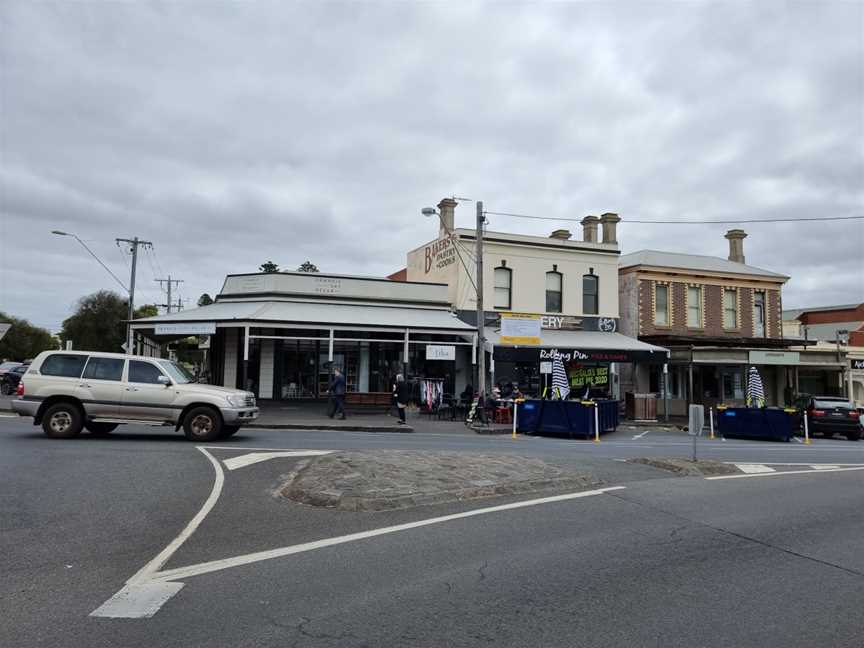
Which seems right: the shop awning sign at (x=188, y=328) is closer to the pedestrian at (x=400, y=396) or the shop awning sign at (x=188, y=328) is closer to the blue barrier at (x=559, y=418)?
the pedestrian at (x=400, y=396)

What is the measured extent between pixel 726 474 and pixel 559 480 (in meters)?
3.99

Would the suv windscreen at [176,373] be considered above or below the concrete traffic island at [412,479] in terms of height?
above

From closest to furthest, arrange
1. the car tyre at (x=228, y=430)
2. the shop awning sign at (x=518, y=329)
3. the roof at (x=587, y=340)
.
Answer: the car tyre at (x=228, y=430)
the shop awning sign at (x=518, y=329)
the roof at (x=587, y=340)

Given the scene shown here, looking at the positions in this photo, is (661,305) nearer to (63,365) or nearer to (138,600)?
(63,365)

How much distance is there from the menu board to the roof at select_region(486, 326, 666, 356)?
1132mm

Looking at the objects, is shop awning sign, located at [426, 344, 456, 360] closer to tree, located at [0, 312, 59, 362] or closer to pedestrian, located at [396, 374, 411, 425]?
pedestrian, located at [396, 374, 411, 425]

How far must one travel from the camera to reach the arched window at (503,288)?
29234mm

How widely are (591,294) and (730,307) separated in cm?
815

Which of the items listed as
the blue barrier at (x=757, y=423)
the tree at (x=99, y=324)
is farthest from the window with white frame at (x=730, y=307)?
the tree at (x=99, y=324)

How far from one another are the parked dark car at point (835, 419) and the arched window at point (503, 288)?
12.3 meters

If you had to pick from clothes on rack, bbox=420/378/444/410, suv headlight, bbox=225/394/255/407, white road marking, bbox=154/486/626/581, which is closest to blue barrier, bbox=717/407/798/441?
clothes on rack, bbox=420/378/444/410

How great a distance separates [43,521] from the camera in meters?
7.25

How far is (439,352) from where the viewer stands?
77.9 feet

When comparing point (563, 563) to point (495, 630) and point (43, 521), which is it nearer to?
point (495, 630)
